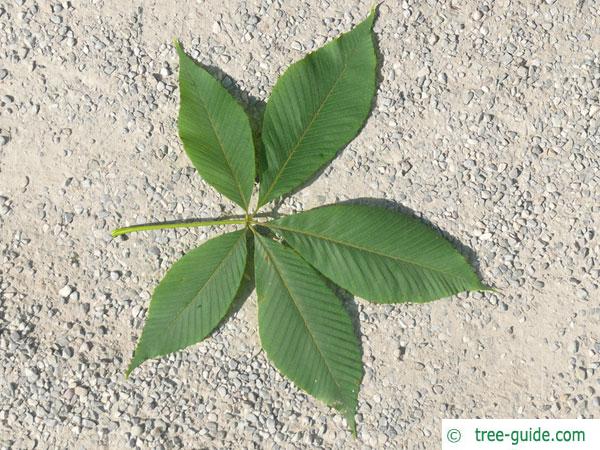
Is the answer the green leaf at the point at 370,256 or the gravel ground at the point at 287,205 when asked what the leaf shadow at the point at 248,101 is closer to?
the gravel ground at the point at 287,205

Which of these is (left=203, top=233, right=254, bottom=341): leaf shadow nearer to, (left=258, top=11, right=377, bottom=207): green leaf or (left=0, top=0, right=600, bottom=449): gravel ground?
(left=0, top=0, right=600, bottom=449): gravel ground

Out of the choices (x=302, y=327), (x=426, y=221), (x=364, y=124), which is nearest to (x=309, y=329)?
(x=302, y=327)

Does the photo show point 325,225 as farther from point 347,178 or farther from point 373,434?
point 373,434

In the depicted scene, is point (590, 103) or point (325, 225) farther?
point (590, 103)

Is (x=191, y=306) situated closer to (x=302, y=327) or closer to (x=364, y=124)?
(x=302, y=327)

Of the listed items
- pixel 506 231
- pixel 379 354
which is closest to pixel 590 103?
pixel 506 231
